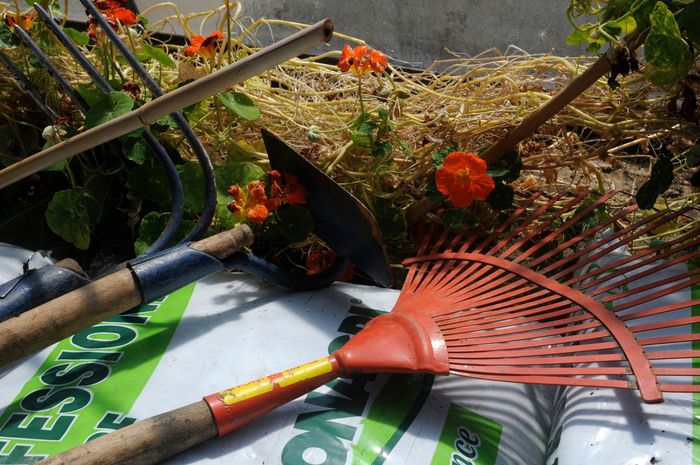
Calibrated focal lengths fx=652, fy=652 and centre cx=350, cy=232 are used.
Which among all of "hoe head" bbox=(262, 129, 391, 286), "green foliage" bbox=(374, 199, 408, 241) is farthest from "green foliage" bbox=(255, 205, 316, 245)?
"green foliage" bbox=(374, 199, 408, 241)

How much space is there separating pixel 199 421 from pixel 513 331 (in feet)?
1.49

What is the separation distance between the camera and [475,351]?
0.90m

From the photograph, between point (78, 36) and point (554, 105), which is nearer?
point (554, 105)

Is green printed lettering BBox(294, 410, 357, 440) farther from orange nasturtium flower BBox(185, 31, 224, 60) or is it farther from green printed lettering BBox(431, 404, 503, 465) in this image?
orange nasturtium flower BBox(185, 31, 224, 60)

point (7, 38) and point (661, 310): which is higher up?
point (7, 38)

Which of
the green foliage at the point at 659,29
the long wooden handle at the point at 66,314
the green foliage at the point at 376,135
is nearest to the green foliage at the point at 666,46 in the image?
the green foliage at the point at 659,29

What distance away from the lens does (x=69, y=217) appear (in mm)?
1149

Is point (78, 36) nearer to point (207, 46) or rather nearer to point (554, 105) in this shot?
point (207, 46)

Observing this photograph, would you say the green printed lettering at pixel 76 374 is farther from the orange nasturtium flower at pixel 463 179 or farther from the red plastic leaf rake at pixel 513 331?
the orange nasturtium flower at pixel 463 179

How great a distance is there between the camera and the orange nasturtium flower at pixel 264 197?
1064 millimetres

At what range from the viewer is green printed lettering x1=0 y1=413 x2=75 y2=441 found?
0.80m

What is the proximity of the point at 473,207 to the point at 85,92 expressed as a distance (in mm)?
726

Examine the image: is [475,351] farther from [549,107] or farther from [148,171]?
[148,171]

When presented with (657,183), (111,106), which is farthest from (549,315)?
(111,106)
